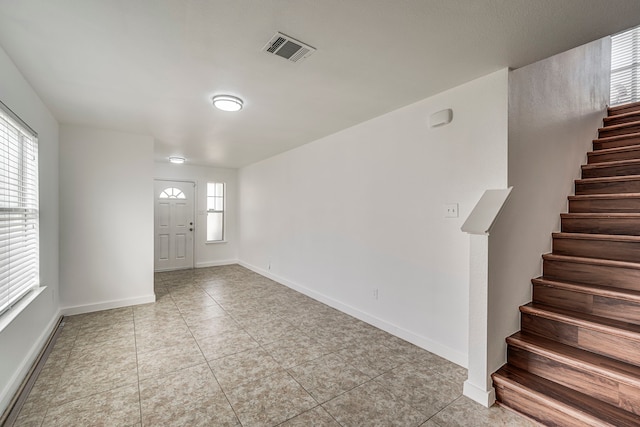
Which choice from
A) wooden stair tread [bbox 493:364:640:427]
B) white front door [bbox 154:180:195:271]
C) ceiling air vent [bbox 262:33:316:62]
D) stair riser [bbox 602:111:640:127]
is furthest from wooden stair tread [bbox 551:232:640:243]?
white front door [bbox 154:180:195:271]

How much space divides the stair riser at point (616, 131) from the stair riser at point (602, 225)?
1359 millimetres

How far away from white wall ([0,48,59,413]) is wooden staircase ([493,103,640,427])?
11.3ft

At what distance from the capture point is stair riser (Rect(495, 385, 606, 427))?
1.65 meters

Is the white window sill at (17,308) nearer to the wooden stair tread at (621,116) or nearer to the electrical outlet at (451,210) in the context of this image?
the electrical outlet at (451,210)

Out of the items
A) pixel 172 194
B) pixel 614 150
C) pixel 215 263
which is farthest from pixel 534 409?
pixel 172 194

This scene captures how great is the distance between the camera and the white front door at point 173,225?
20.5 ft

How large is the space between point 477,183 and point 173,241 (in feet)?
20.4

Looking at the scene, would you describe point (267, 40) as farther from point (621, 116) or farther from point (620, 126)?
point (621, 116)

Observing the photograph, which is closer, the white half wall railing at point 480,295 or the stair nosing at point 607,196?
the white half wall railing at point 480,295

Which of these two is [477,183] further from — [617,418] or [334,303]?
[334,303]

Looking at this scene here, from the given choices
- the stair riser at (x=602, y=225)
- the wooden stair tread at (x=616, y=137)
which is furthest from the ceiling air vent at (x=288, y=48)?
the wooden stair tread at (x=616, y=137)

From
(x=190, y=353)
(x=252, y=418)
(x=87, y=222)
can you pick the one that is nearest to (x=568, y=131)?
(x=252, y=418)

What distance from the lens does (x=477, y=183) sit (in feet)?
7.59

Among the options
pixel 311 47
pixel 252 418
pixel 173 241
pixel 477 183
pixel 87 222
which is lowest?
pixel 252 418
